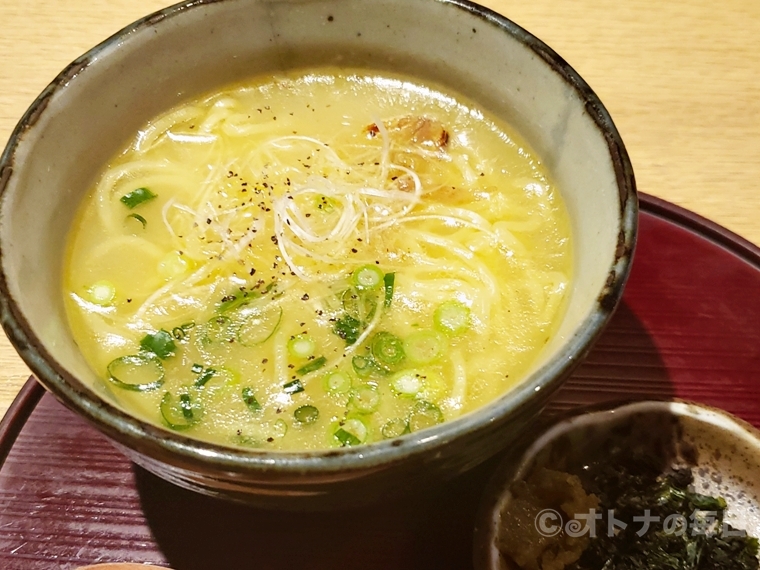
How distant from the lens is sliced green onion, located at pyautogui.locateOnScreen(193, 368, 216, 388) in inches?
55.5

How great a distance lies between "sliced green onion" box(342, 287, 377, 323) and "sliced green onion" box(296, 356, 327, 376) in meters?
0.13

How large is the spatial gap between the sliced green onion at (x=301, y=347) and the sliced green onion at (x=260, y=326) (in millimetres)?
59

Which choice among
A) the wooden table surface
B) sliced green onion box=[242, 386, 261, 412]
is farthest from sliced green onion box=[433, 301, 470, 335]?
the wooden table surface

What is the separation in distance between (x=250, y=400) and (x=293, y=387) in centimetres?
9

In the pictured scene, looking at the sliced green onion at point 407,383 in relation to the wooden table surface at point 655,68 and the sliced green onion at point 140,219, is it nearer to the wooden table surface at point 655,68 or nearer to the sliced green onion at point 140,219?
the sliced green onion at point 140,219

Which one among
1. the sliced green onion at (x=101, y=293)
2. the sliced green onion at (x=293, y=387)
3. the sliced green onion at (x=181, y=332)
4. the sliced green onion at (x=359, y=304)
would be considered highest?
the sliced green onion at (x=101, y=293)

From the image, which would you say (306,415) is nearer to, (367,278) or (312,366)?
(312,366)

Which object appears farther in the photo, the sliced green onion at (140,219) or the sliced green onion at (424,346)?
the sliced green onion at (140,219)

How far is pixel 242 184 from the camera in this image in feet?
5.91

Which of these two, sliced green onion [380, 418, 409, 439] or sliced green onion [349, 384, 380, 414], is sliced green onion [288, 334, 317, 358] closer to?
sliced green onion [349, 384, 380, 414]

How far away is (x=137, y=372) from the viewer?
143 centimetres

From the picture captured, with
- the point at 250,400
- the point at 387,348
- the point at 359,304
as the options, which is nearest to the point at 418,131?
the point at 359,304

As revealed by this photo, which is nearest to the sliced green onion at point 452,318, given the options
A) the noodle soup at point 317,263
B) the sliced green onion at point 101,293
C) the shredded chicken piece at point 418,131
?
the noodle soup at point 317,263

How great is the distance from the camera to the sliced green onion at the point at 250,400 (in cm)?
138
